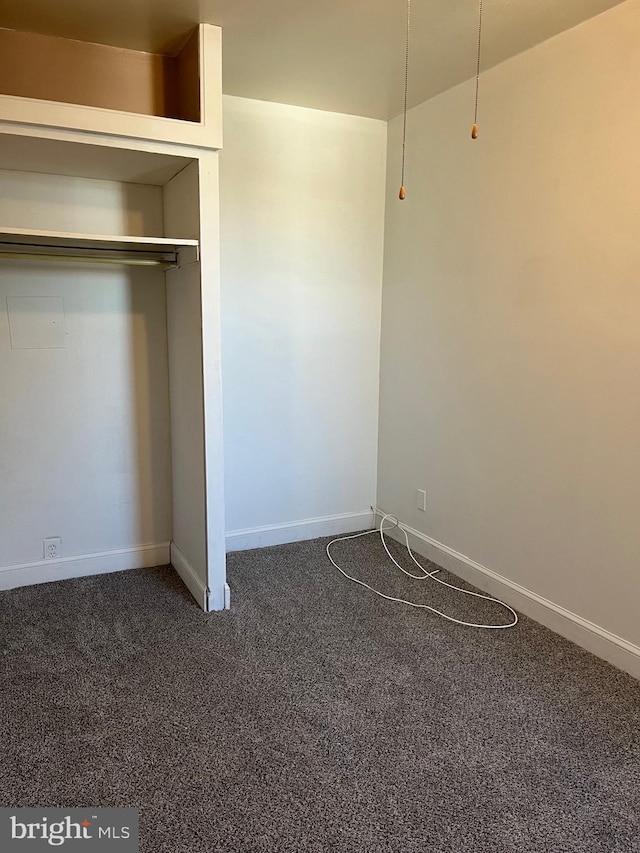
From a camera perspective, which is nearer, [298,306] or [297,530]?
[298,306]

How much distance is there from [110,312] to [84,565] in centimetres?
133

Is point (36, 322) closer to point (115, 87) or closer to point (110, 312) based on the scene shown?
point (110, 312)

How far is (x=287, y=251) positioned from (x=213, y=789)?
104 inches

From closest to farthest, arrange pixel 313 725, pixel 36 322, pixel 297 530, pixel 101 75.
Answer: pixel 313 725 → pixel 101 75 → pixel 36 322 → pixel 297 530

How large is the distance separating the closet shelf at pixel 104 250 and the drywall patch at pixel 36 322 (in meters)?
0.21

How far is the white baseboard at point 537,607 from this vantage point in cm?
242

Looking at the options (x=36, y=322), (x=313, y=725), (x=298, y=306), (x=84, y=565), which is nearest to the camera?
(x=313, y=725)

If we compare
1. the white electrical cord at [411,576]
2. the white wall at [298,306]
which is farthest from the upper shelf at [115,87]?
the white electrical cord at [411,576]

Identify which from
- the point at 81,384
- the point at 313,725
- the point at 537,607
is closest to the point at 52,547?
the point at 81,384

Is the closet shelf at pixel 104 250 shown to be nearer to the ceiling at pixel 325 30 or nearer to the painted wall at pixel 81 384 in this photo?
the painted wall at pixel 81 384

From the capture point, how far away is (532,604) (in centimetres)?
281

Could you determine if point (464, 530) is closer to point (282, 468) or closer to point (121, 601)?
point (282, 468)

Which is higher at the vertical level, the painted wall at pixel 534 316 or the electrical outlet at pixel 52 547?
the painted wall at pixel 534 316

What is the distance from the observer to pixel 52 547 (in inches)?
124
